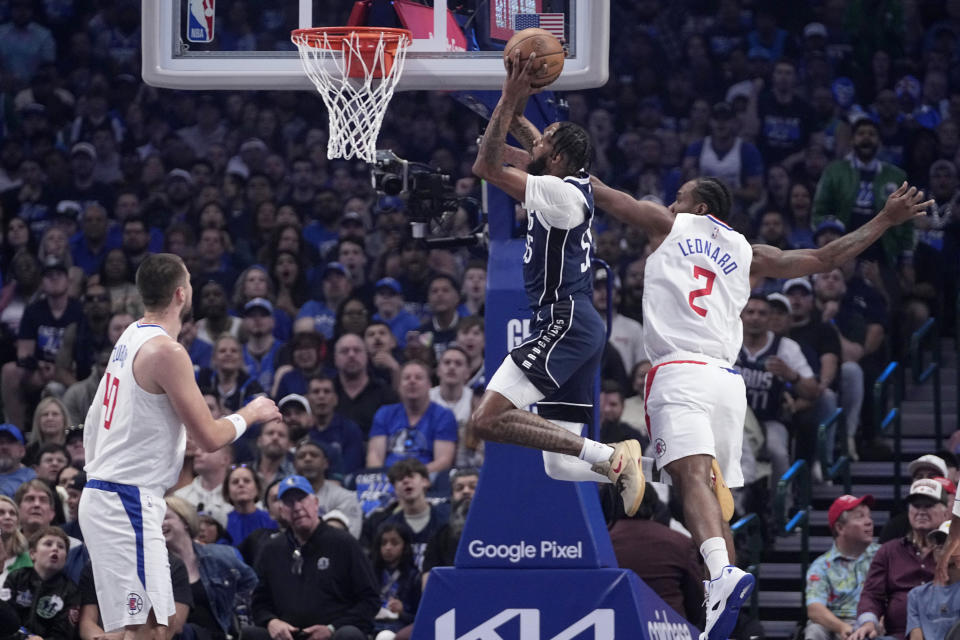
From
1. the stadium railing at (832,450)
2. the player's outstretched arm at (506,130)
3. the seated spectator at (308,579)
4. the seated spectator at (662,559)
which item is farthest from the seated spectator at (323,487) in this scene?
the player's outstretched arm at (506,130)

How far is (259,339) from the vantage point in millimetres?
15789

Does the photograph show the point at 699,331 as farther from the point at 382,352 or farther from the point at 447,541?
the point at 382,352

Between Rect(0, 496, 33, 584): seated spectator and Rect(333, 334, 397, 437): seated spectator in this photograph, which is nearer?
Rect(0, 496, 33, 584): seated spectator

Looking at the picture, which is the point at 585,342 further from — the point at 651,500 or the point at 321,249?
the point at 321,249

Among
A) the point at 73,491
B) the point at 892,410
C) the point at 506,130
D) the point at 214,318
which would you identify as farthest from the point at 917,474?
the point at 214,318

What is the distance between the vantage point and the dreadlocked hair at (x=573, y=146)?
29.8 ft

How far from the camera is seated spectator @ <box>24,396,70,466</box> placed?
1437 cm

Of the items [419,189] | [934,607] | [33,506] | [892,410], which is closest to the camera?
[419,189]

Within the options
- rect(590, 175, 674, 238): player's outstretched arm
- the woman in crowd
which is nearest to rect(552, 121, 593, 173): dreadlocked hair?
rect(590, 175, 674, 238): player's outstretched arm

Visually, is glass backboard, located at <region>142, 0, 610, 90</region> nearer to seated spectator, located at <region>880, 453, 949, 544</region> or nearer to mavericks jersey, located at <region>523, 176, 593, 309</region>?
mavericks jersey, located at <region>523, 176, 593, 309</region>

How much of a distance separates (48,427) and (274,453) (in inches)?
79.9

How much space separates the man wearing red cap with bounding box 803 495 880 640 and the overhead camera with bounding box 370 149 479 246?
11.1 feet

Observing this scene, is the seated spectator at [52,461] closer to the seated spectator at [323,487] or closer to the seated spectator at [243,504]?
the seated spectator at [243,504]

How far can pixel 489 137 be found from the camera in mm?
8859
